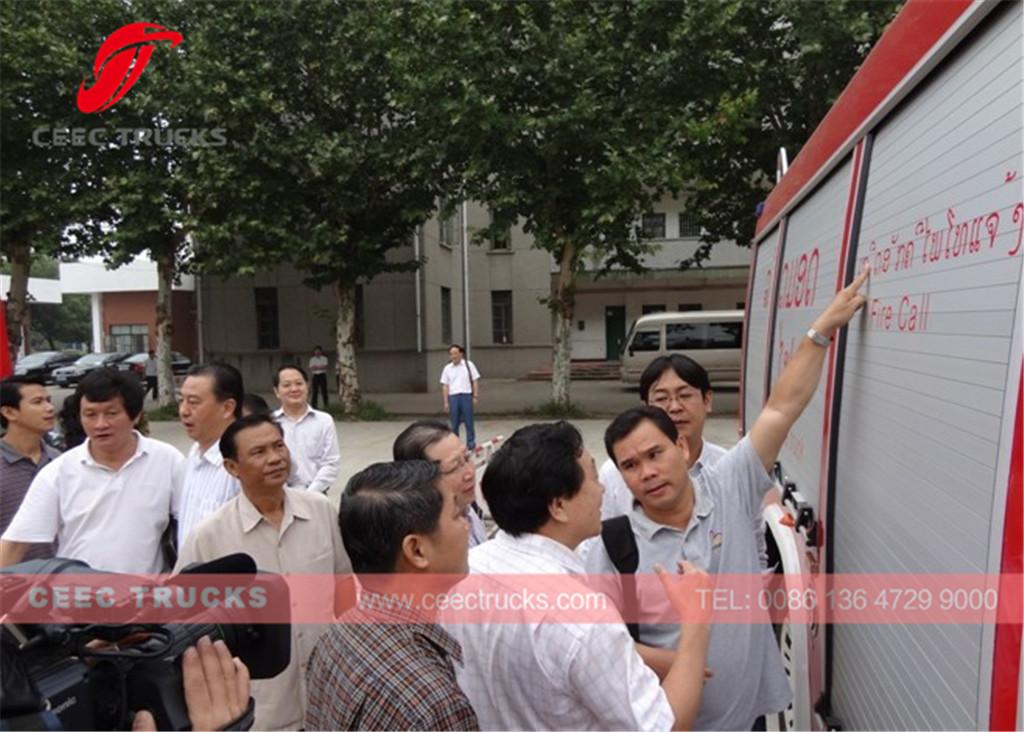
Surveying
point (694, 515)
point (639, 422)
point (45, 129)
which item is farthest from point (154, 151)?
point (694, 515)

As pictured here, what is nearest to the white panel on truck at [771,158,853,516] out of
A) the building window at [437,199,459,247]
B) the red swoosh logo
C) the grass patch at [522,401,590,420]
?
the grass patch at [522,401,590,420]

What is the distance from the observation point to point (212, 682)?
1290 millimetres

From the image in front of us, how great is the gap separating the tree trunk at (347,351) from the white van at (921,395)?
14.1 m

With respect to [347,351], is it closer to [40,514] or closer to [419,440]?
[40,514]

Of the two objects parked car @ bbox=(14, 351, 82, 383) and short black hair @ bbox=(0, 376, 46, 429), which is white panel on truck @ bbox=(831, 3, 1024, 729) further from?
parked car @ bbox=(14, 351, 82, 383)

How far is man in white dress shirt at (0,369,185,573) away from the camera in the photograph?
2820 millimetres

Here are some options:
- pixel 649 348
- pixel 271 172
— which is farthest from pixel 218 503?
pixel 649 348

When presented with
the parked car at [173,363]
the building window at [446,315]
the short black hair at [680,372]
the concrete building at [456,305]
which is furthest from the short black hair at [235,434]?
the parked car at [173,363]

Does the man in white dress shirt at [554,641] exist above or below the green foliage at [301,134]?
below

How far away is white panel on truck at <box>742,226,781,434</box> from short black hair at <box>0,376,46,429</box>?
370 centimetres

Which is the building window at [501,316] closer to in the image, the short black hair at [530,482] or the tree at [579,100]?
the tree at [579,100]

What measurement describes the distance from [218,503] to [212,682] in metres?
1.93

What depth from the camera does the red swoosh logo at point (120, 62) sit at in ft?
46.1

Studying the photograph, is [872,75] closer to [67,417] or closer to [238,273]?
[67,417]
